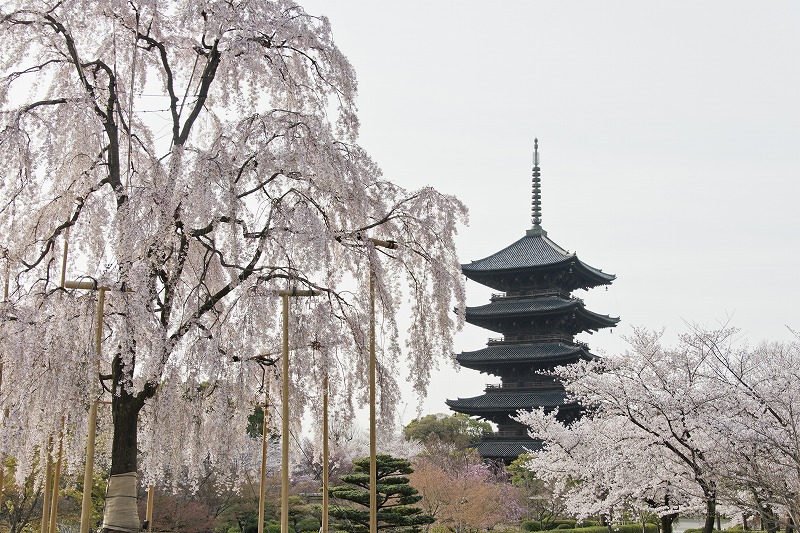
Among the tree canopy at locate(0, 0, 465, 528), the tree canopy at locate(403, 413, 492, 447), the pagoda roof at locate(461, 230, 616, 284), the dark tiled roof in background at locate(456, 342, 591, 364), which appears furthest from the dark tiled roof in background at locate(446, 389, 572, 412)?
the tree canopy at locate(0, 0, 465, 528)

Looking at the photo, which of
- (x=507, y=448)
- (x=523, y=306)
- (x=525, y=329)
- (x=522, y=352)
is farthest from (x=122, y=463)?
(x=525, y=329)

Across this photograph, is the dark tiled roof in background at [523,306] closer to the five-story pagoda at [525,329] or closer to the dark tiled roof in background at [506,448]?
the five-story pagoda at [525,329]

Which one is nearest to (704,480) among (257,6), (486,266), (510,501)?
(257,6)

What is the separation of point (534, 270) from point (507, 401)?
558cm

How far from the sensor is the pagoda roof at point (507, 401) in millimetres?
32938

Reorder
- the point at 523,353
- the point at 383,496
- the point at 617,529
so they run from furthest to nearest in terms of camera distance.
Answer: the point at 523,353 < the point at 617,529 < the point at 383,496

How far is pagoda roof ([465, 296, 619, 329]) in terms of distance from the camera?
33975 millimetres

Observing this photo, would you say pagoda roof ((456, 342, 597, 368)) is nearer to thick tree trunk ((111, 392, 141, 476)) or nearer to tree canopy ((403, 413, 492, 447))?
tree canopy ((403, 413, 492, 447))

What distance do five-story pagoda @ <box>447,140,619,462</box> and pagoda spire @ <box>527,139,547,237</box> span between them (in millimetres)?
787

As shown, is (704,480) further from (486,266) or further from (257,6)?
(486,266)

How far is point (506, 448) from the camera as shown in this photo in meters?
33.1

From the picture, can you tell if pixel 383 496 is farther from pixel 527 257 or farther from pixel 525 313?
pixel 527 257

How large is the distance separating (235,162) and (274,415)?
12.0 ft

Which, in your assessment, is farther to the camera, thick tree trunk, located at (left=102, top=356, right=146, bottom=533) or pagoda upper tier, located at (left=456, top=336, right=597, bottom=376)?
pagoda upper tier, located at (left=456, top=336, right=597, bottom=376)
